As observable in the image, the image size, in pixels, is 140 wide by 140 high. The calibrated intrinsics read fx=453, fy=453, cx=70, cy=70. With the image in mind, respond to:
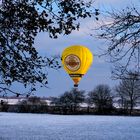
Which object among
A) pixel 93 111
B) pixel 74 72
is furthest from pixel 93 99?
pixel 74 72

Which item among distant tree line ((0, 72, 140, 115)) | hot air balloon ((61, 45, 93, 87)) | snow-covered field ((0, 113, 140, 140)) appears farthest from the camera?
distant tree line ((0, 72, 140, 115))

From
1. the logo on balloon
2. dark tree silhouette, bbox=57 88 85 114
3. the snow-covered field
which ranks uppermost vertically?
dark tree silhouette, bbox=57 88 85 114

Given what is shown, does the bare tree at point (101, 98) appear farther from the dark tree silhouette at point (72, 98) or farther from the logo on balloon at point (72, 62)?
the logo on balloon at point (72, 62)

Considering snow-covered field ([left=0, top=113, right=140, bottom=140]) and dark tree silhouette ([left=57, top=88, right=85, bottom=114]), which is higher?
dark tree silhouette ([left=57, top=88, right=85, bottom=114])

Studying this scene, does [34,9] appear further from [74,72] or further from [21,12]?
[74,72]

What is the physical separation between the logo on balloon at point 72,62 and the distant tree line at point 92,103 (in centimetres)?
2913

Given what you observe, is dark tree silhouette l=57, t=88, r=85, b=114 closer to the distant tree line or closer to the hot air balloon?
the distant tree line

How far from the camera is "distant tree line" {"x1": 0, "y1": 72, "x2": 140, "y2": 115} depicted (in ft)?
195

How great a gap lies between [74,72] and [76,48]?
1440 mm

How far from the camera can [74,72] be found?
2378cm

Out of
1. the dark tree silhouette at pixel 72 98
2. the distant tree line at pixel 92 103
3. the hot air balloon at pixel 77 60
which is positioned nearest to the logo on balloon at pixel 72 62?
the hot air balloon at pixel 77 60

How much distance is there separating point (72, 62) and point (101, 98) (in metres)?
48.1

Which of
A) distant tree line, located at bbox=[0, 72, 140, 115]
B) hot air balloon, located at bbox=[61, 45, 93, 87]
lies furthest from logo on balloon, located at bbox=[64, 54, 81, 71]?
distant tree line, located at bbox=[0, 72, 140, 115]

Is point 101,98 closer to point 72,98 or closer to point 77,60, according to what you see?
point 72,98
